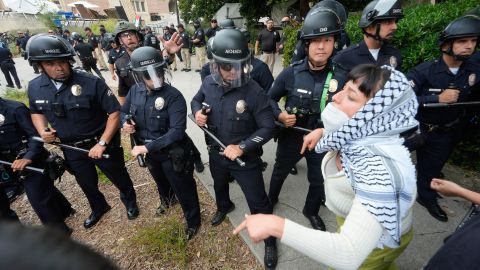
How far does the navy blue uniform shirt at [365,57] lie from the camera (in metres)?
3.17

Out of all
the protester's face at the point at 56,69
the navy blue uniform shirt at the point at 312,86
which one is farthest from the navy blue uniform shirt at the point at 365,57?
the protester's face at the point at 56,69

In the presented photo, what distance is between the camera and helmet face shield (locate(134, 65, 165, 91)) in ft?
8.77

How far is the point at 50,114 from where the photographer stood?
2975 millimetres

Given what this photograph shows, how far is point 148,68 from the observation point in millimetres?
2664

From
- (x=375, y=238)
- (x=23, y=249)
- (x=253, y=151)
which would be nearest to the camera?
(x=23, y=249)

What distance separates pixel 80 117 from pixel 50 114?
333 mm

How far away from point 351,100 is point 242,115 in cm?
131

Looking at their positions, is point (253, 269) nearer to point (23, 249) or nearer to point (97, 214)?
point (97, 214)

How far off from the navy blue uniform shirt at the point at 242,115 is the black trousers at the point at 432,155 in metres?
1.95

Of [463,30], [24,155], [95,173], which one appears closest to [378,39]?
[463,30]

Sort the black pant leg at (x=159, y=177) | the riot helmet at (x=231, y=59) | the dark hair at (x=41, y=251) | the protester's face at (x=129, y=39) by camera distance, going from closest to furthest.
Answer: the dark hair at (x=41, y=251) → the riot helmet at (x=231, y=59) → the black pant leg at (x=159, y=177) → the protester's face at (x=129, y=39)

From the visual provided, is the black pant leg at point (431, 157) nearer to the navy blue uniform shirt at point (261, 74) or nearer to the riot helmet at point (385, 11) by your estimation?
the riot helmet at point (385, 11)

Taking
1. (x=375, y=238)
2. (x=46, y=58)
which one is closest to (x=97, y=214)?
(x=46, y=58)

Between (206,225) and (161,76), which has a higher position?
(161,76)
